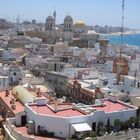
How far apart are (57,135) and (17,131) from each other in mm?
2360

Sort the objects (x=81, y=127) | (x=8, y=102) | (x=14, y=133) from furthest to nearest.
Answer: (x=8, y=102)
(x=14, y=133)
(x=81, y=127)

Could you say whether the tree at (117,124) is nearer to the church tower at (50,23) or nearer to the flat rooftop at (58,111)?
the flat rooftop at (58,111)

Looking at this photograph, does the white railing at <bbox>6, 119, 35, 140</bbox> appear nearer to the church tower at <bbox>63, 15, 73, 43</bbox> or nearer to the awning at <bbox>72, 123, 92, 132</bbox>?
the awning at <bbox>72, 123, 92, 132</bbox>

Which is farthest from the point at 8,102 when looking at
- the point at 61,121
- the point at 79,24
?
the point at 79,24

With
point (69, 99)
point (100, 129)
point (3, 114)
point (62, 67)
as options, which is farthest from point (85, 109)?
point (62, 67)

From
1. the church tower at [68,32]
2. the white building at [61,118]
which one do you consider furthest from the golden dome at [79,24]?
the white building at [61,118]

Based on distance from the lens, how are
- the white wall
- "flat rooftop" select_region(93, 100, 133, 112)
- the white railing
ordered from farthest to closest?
1. "flat rooftop" select_region(93, 100, 133, 112)
2. the white wall
3. the white railing

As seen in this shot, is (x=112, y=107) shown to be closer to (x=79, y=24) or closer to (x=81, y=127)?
(x=81, y=127)

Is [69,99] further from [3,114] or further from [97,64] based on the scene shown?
[97,64]

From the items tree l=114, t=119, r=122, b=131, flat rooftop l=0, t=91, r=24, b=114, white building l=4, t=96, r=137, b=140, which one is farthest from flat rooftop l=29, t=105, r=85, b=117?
flat rooftop l=0, t=91, r=24, b=114

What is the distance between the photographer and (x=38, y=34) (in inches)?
3836

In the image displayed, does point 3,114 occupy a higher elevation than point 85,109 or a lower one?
lower

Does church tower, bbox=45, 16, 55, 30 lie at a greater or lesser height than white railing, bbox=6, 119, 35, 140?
greater

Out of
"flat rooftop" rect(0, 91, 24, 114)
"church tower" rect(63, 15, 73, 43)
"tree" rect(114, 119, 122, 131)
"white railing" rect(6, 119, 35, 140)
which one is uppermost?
"church tower" rect(63, 15, 73, 43)
